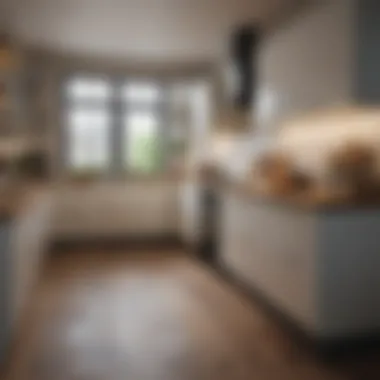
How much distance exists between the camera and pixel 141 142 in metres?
7.94

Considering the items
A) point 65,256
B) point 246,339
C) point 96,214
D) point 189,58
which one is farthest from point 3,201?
point 189,58

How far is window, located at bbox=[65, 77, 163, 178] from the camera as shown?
770cm

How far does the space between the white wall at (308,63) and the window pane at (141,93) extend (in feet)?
9.27

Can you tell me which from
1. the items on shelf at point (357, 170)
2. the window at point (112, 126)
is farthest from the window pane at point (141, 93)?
the items on shelf at point (357, 170)

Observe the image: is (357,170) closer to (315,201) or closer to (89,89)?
(315,201)

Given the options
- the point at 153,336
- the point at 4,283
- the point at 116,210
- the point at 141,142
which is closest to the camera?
the point at 4,283

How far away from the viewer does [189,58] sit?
7.65 metres

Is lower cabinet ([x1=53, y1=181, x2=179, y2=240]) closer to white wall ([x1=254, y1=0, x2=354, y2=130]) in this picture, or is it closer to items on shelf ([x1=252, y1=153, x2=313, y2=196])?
items on shelf ([x1=252, y1=153, x2=313, y2=196])

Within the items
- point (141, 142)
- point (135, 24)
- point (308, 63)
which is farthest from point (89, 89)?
point (308, 63)

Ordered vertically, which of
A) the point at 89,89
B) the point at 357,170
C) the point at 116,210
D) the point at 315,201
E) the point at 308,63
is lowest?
the point at 116,210

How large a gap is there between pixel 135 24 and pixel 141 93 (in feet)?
7.73

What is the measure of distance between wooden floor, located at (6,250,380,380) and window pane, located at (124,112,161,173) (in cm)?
262

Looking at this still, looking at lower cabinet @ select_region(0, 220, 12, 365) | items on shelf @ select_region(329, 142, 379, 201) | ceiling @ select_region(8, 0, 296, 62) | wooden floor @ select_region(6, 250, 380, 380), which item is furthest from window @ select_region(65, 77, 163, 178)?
lower cabinet @ select_region(0, 220, 12, 365)

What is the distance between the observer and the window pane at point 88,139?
7.70 metres
